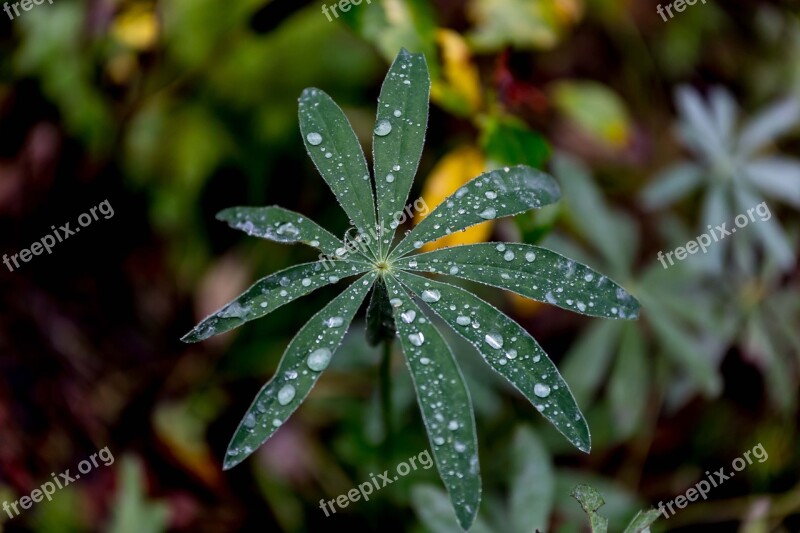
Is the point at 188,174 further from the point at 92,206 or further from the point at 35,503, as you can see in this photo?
the point at 35,503

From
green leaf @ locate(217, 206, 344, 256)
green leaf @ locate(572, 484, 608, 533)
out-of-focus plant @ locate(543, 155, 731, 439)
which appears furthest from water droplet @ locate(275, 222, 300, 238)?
out-of-focus plant @ locate(543, 155, 731, 439)

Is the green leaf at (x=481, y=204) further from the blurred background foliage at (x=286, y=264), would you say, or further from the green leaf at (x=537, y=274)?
the blurred background foliage at (x=286, y=264)

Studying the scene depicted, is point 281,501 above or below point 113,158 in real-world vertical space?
below

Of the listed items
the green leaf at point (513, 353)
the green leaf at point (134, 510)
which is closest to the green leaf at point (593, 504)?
the green leaf at point (513, 353)

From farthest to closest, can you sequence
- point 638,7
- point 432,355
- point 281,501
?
point 638,7 → point 281,501 → point 432,355

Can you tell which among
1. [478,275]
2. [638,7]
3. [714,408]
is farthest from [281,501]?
[638,7]

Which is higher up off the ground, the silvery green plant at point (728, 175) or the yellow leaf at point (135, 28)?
the yellow leaf at point (135, 28)

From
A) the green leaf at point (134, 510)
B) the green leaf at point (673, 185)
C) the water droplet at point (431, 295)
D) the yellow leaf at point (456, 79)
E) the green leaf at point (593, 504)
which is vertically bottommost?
the green leaf at point (593, 504)
